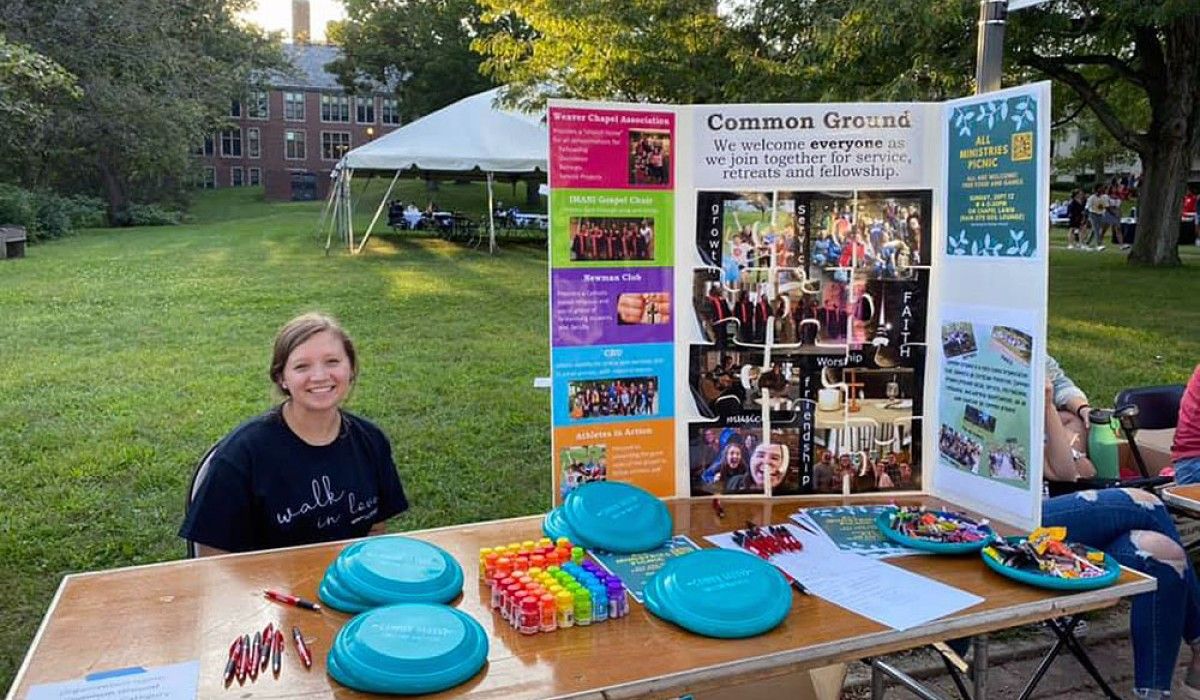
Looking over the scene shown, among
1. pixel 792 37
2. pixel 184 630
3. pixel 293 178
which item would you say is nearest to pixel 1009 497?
pixel 184 630

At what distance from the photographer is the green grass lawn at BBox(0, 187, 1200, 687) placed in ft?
14.9

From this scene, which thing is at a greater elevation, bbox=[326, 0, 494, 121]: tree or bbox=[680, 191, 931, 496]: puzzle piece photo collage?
bbox=[326, 0, 494, 121]: tree

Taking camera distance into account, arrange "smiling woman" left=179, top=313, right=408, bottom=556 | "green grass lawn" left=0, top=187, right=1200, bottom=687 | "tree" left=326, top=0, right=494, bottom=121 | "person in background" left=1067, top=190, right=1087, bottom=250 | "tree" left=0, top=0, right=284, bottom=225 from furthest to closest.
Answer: "tree" left=326, top=0, right=494, bottom=121, "person in background" left=1067, top=190, right=1087, bottom=250, "tree" left=0, top=0, right=284, bottom=225, "green grass lawn" left=0, top=187, right=1200, bottom=687, "smiling woman" left=179, top=313, right=408, bottom=556

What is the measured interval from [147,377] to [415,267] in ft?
27.8

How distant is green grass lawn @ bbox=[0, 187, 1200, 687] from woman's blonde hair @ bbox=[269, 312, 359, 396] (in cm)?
170

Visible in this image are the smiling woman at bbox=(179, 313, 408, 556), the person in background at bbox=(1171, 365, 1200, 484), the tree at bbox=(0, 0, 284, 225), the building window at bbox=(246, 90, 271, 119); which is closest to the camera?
the smiling woman at bbox=(179, 313, 408, 556)

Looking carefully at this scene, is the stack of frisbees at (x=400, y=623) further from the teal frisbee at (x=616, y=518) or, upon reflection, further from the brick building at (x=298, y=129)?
the brick building at (x=298, y=129)

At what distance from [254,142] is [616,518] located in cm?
6410

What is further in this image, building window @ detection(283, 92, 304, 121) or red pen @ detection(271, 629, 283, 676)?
building window @ detection(283, 92, 304, 121)

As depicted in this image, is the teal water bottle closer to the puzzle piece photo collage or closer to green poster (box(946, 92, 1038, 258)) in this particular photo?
the puzzle piece photo collage

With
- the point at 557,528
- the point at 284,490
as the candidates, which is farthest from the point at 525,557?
the point at 284,490

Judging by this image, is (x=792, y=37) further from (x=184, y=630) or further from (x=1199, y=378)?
(x=184, y=630)

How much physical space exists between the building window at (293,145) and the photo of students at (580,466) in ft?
206

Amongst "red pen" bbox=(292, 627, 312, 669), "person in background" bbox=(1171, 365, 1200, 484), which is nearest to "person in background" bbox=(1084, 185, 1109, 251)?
"person in background" bbox=(1171, 365, 1200, 484)
